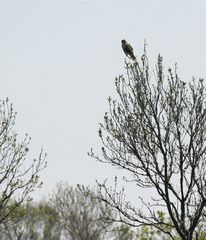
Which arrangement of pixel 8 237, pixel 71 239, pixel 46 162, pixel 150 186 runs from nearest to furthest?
1. pixel 150 186
2. pixel 46 162
3. pixel 71 239
4. pixel 8 237

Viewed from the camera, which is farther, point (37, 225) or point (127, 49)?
point (37, 225)

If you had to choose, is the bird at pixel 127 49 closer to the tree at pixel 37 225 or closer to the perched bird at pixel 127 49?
the perched bird at pixel 127 49

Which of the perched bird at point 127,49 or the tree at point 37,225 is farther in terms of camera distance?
the tree at point 37,225

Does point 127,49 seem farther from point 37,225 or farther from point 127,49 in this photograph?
point 37,225

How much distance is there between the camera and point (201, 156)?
712 centimetres

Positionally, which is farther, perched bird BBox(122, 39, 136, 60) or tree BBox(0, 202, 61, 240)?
tree BBox(0, 202, 61, 240)

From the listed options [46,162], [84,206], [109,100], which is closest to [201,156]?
[109,100]

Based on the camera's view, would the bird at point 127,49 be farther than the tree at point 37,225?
No

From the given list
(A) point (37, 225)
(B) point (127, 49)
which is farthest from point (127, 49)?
(A) point (37, 225)

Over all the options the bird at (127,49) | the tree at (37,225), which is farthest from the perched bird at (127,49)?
the tree at (37,225)

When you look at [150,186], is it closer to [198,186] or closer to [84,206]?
[198,186]

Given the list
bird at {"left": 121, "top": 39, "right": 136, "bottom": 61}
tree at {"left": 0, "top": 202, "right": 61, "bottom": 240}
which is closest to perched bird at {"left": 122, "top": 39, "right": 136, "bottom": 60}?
bird at {"left": 121, "top": 39, "right": 136, "bottom": 61}

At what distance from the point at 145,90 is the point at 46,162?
3.49 meters

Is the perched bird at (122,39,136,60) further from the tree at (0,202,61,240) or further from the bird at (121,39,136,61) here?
the tree at (0,202,61,240)
